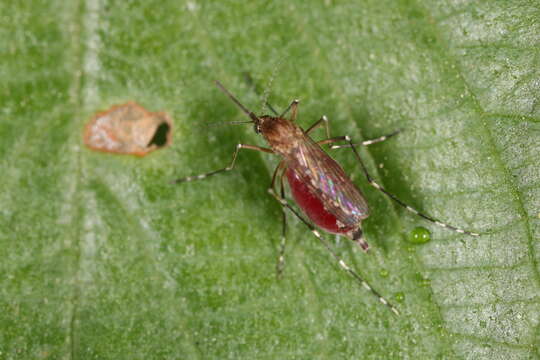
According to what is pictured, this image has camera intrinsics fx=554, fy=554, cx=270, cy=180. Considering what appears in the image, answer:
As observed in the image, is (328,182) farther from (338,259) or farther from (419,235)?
(419,235)

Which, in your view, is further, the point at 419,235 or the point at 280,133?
the point at 280,133

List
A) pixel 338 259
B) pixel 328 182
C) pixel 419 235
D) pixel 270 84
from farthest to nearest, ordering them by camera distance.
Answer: pixel 270 84 < pixel 328 182 < pixel 338 259 < pixel 419 235

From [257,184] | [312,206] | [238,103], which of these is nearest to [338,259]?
[312,206]

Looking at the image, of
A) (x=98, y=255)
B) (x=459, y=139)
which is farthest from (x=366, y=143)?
(x=98, y=255)

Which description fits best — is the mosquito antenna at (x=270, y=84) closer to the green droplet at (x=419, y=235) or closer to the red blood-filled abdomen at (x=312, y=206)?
the red blood-filled abdomen at (x=312, y=206)

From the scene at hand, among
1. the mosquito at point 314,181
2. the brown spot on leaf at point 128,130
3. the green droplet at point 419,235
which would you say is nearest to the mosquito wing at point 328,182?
the mosquito at point 314,181

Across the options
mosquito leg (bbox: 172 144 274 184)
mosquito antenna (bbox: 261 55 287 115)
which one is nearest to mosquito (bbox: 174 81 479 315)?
mosquito leg (bbox: 172 144 274 184)

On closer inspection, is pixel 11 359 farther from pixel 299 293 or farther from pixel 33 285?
pixel 299 293
